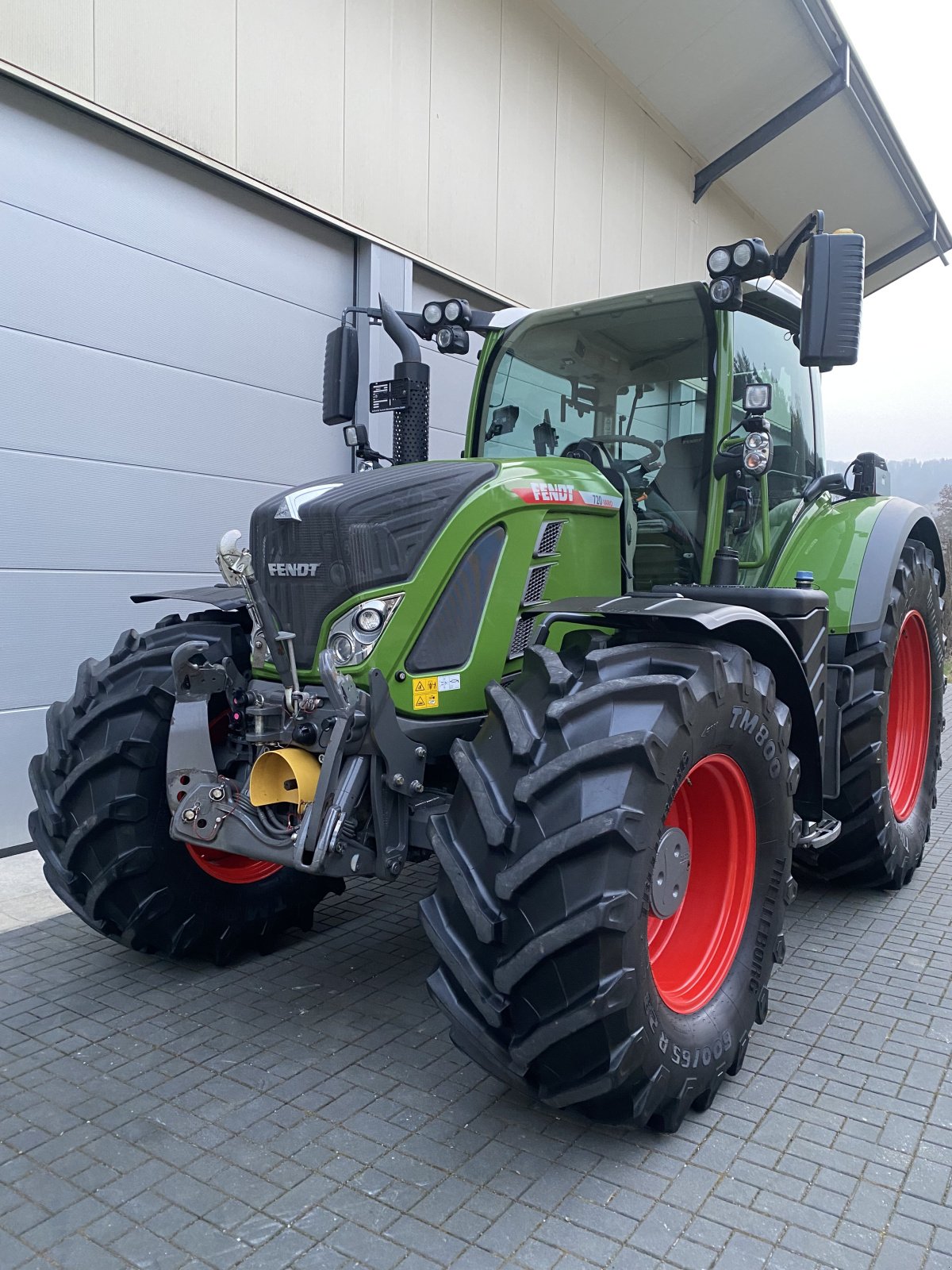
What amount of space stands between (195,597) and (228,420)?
2.52m

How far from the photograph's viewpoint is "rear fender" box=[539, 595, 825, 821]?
8.71 ft

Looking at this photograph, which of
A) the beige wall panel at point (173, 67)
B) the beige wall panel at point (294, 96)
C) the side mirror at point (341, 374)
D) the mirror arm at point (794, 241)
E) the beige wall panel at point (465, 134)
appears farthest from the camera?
the beige wall panel at point (465, 134)

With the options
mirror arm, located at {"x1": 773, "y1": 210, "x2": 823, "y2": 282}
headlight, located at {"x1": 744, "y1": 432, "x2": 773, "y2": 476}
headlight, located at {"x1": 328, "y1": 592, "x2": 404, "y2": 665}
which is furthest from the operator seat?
headlight, located at {"x1": 328, "y1": 592, "x2": 404, "y2": 665}

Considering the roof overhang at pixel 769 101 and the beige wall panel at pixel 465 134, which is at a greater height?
the roof overhang at pixel 769 101

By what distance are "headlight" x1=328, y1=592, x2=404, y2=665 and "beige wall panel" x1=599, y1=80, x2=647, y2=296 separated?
7523 millimetres

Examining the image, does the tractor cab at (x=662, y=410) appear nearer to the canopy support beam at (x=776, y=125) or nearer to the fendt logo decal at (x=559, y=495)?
the fendt logo decal at (x=559, y=495)

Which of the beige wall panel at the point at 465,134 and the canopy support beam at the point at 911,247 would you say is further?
the canopy support beam at the point at 911,247

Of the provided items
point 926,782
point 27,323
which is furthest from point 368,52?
point 926,782

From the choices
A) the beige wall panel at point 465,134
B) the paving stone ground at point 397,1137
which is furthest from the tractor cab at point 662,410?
the beige wall panel at point 465,134

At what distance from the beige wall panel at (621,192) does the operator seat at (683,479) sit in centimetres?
639

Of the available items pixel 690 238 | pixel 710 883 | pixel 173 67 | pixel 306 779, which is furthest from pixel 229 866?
pixel 690 238

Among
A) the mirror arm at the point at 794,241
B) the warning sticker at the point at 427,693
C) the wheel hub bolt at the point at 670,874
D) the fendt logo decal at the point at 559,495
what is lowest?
the wheel hub bolt at the point at 670,874

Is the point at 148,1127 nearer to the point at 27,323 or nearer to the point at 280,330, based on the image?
the point at 27,323

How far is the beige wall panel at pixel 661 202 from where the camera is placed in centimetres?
1019
